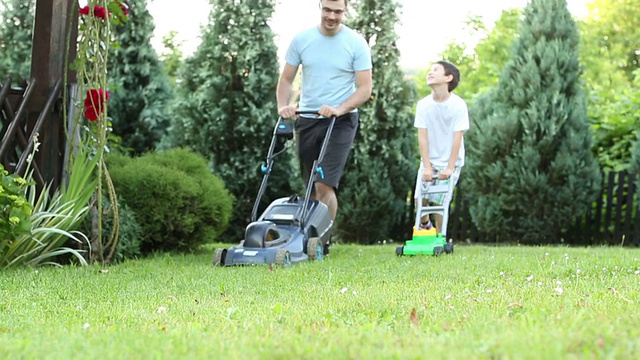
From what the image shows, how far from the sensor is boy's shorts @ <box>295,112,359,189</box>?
694cm

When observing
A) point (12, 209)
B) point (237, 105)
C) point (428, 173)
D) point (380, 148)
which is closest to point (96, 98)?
point (12, 209)

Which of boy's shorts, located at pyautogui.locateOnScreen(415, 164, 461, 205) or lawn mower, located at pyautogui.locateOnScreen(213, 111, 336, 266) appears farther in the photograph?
boy's shorts, located at pyautogui.locateOnScreen(415, 164, 461, 205)

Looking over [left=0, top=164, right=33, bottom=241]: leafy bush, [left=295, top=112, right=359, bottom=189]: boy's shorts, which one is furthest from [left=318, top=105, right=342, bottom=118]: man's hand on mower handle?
[left=0, top=164, right=33, bottom=241]: leafy bush

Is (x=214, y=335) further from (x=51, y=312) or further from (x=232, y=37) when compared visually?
(x=232, y=37)

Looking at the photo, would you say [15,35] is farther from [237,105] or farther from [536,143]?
[536,143]

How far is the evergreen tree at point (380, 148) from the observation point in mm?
10062

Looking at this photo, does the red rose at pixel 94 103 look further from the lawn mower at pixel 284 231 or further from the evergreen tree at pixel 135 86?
the evergreen tree at pixel 135 86

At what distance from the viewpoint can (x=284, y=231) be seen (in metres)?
6.30

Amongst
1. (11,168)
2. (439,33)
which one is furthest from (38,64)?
(439,33)

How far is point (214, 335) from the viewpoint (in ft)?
9.70

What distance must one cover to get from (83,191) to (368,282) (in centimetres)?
237

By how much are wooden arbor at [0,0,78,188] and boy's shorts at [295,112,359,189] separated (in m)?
1.80

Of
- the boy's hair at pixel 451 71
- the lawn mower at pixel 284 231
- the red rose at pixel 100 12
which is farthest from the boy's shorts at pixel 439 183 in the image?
the red rose at pixel 100 12

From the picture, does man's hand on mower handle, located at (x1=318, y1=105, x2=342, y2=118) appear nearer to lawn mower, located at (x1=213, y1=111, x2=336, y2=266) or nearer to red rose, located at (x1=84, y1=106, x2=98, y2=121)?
lawn mower, located at (x1=213, y1=111, x2=336, y2=266)
